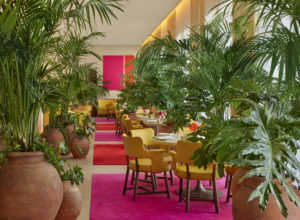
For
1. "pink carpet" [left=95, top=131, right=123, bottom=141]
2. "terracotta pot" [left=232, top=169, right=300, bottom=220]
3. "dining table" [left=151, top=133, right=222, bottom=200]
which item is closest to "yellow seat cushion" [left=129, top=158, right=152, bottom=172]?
"dining table" [left=151, top=133, right=222, bottom=200]

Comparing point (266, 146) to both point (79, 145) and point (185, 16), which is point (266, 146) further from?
point (185, 16)

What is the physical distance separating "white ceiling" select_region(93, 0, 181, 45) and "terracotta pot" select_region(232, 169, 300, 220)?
6010 mm

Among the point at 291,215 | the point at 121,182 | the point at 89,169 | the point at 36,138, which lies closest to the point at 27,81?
the point at 36,138

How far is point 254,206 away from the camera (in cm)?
270

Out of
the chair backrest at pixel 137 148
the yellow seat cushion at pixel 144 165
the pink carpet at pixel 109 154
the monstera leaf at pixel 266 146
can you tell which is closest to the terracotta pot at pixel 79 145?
the pink carpet at pixel 109 154

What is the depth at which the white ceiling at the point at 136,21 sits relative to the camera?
11.2m

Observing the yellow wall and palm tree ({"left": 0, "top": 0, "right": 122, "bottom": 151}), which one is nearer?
palm tree ({"left": 0, "top": 0, "right": 122, "bottom": 151})

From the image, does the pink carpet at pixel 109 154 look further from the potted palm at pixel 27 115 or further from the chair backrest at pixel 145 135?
the potted palm at pixel 27 115

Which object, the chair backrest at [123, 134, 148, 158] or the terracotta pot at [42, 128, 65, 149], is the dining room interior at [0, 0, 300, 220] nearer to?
the chair backrest at [123, 134, 148, 158]

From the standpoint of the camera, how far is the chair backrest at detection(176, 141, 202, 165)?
176 inches

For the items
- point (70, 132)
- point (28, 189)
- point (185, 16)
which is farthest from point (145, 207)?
point (185, 16)

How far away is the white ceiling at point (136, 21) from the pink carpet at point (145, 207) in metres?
4.41

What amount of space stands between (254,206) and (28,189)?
193cm

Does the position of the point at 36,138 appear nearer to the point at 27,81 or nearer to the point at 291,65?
the point at 27,81
